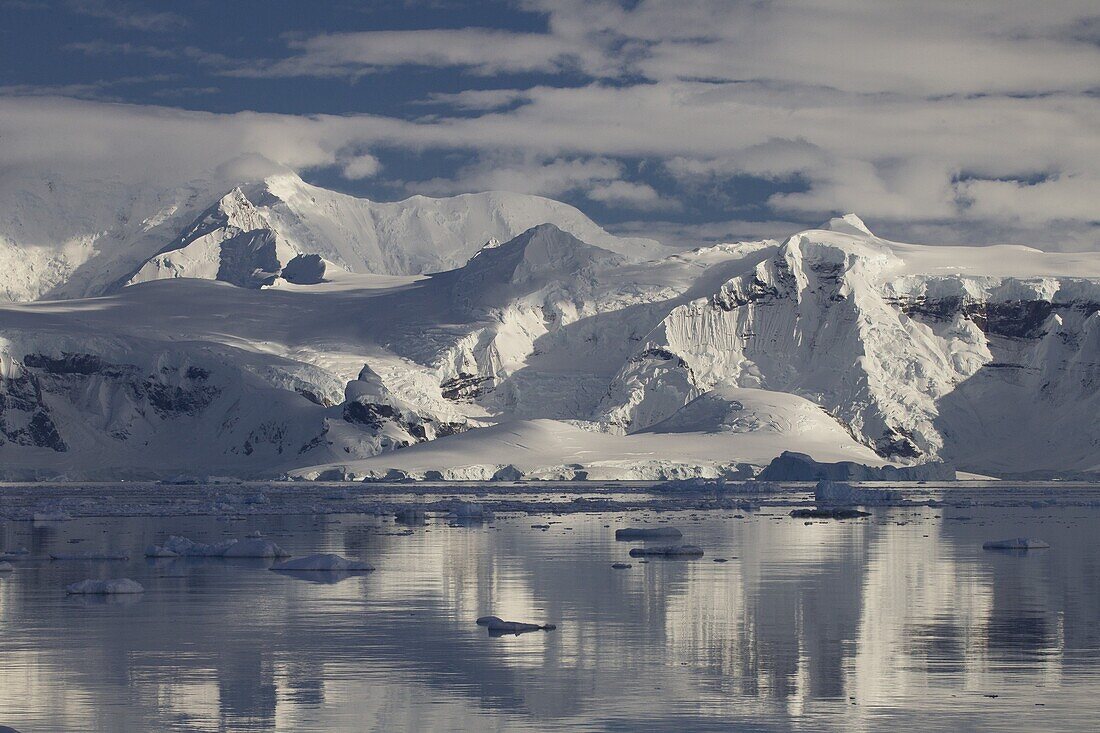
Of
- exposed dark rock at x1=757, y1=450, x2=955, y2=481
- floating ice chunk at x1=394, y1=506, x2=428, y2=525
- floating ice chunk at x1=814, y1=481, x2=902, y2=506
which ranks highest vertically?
exposed dark rock at x1=757, y1=450, x2=955, y2=481

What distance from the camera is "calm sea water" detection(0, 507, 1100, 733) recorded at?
2345 centimetres

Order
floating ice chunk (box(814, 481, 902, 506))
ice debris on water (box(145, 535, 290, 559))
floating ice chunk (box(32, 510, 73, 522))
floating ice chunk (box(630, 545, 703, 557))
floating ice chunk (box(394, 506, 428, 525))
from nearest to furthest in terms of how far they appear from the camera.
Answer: ice debris on water (box(145, 535, 290, 559)) < floating ice chunk (box(630, 545, 703, 557)) < floating ice chunk (box(394, 506, 428, 525)) < floating ice chunk (box(32, 510, 73, 522)) < floating ice chunk (box(814, 481, 902, 506))

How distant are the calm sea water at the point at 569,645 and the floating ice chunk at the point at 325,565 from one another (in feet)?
2.62

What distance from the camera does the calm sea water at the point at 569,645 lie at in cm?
2345

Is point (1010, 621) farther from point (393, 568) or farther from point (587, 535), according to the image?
point (587, 535)

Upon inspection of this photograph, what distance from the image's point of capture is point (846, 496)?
99125 mm

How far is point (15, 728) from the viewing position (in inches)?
861

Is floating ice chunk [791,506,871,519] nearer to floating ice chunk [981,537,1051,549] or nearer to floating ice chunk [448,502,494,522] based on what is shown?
floating ice chunk [448,502,494,522]

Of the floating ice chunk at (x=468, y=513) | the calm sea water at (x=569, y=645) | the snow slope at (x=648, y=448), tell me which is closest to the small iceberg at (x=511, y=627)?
the calm sea water at (x=569, y=645)

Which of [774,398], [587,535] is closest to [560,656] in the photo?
[587,535]

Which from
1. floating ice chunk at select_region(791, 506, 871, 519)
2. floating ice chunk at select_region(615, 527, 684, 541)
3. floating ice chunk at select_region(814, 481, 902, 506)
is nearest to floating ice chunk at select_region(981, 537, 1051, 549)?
floating ice chunk at select_region(615, 527, 684, 541)

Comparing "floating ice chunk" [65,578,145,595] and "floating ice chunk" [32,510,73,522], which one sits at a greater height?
"floating ice chunk" [32,510,73,522]

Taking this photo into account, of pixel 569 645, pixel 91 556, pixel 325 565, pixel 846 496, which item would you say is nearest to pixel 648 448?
pixel 846 496

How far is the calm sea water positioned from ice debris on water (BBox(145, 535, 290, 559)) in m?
1.26
